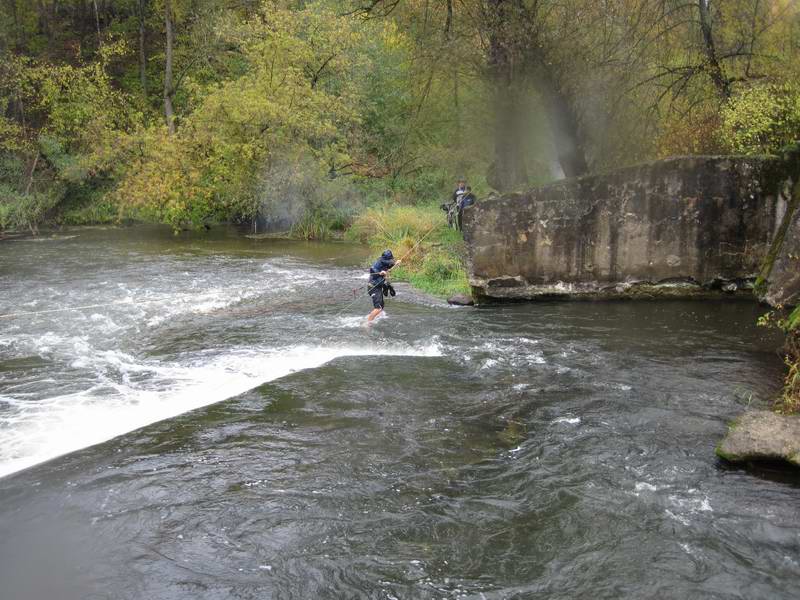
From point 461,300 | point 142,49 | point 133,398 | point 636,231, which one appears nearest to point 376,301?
point 461,300

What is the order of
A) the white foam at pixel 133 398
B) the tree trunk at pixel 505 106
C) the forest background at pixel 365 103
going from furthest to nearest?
the tree trunk at pixel 505 106, the forest background at pixel 365 103, the white foam at pixel 133 398

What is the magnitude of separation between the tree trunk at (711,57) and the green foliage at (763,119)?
120 cm

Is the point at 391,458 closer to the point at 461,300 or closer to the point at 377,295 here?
the point at 377,295

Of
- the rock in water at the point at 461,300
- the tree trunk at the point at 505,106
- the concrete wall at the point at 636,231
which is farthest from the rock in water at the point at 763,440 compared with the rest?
the tree trunk at the point at 505,106

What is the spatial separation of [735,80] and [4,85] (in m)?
28.8

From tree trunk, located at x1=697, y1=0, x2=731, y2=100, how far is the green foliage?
1.20 meters

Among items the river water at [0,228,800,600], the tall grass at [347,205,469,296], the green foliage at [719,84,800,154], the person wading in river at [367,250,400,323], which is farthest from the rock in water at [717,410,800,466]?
the tall grass at [347,205,469,296]

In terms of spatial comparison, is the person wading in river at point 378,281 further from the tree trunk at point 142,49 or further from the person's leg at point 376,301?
the tree trunk at point 142,49

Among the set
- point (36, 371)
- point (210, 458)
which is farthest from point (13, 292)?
point (210, 458)

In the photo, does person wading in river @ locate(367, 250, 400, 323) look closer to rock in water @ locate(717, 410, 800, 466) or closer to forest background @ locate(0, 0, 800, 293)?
forest background @ locate(0, 0, 800, 293)

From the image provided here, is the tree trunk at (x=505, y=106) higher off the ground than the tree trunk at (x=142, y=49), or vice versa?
the tree trunk at (x=142, y=49)

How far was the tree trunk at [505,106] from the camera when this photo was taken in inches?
711

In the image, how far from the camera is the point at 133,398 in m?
8.93

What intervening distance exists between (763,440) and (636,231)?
765cm
